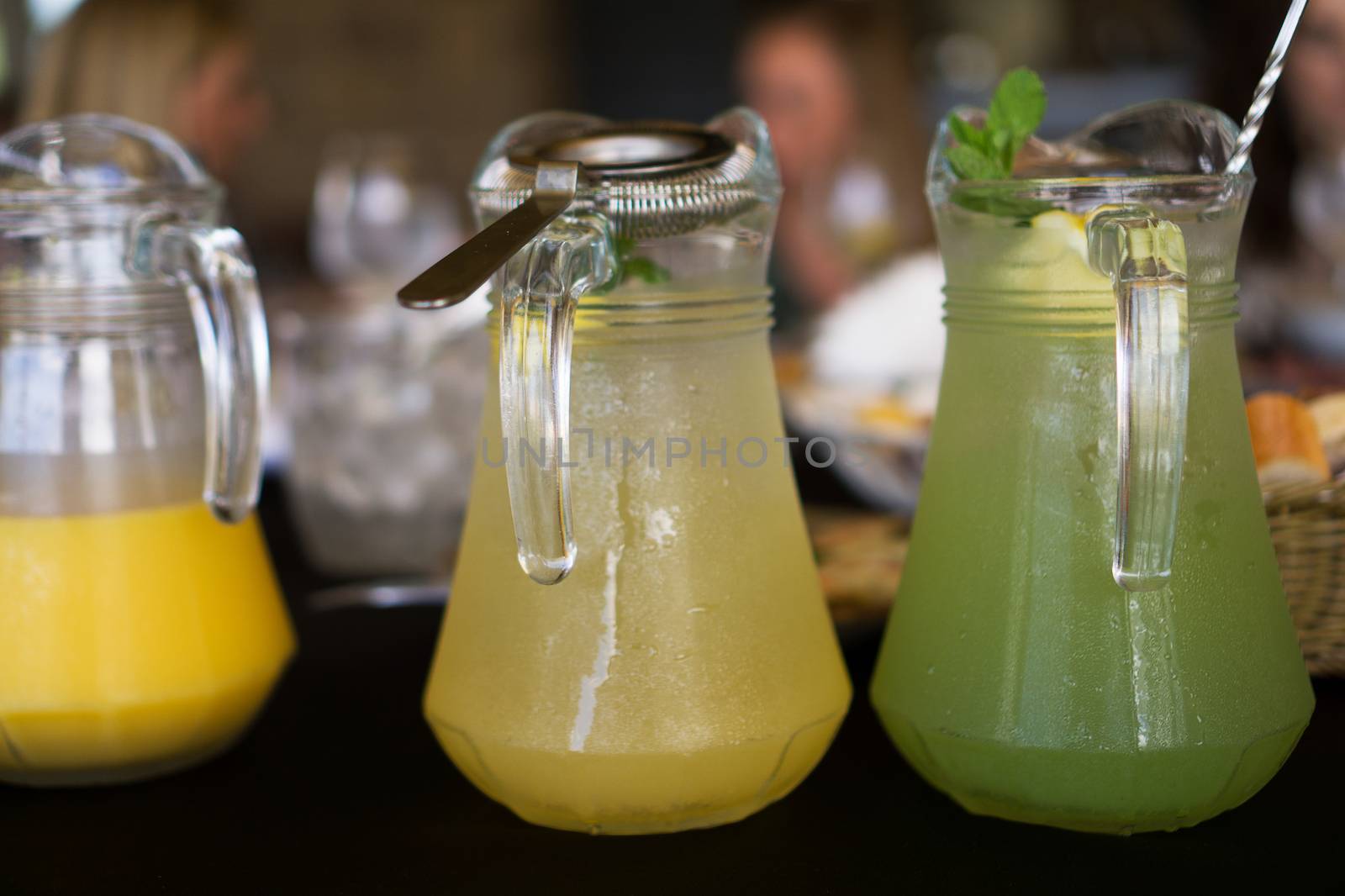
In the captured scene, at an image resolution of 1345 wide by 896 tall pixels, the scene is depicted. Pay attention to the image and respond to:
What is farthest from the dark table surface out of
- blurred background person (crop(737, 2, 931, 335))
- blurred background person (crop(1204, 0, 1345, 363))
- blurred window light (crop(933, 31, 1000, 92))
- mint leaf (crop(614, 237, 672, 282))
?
blurred window light (crop(933, 31, 1000, 92))

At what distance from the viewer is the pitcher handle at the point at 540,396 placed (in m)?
0.46

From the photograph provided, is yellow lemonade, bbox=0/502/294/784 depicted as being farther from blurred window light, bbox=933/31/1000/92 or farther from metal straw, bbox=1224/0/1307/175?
blurred window light, bbox=933/31/1000/92

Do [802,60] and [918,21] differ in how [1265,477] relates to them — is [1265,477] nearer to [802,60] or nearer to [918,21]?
[802,60]

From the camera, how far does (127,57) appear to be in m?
1.94

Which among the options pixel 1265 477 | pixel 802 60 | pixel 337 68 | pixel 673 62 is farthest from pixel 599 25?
pixel 1265 477

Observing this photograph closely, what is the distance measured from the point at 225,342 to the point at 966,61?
4181 mm

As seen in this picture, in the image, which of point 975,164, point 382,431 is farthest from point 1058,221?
point 382,431

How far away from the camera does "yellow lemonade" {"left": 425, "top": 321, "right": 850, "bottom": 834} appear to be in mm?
515

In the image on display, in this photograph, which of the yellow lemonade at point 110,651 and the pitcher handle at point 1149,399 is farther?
the yellow lemonade at point 110,651

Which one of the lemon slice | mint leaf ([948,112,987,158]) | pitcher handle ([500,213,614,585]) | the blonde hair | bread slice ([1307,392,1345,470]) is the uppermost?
mint leaf ([948,112,987,158])

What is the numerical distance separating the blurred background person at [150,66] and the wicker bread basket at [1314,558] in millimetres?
1629

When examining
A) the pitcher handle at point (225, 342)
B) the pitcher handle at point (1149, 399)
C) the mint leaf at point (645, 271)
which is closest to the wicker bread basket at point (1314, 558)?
the pitcher handle at point (1149, 399)

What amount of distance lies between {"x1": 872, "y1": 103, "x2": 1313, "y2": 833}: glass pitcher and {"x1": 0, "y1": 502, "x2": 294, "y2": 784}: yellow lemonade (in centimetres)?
32

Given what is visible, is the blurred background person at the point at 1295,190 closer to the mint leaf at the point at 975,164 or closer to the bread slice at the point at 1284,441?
the bread slice at the point at 1284,441
